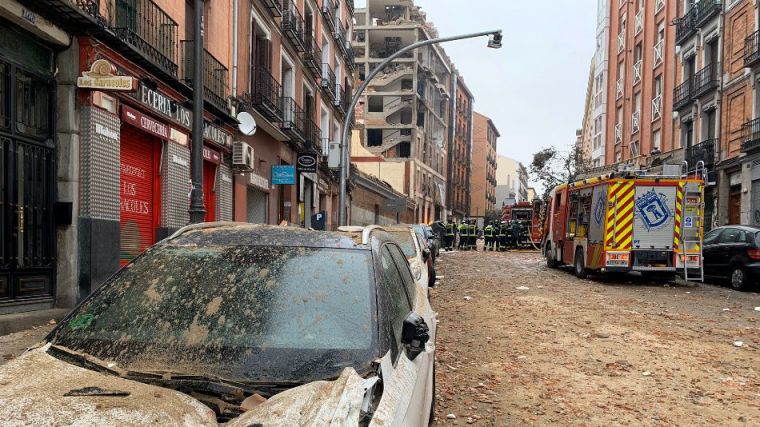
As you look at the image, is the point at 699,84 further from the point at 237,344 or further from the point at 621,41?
the point at 237,344

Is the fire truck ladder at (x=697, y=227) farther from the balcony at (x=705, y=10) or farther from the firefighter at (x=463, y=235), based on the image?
the firefighter at (x=463, y=235)

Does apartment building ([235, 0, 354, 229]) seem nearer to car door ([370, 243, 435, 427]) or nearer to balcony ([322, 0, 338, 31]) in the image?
balcony ([322, 0, 338, 31])

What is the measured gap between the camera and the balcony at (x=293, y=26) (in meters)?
18.6

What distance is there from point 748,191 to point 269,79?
18.3m

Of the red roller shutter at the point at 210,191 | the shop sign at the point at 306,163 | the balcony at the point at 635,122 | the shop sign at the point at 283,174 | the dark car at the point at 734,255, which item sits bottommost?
the dark car at the point at 734,255

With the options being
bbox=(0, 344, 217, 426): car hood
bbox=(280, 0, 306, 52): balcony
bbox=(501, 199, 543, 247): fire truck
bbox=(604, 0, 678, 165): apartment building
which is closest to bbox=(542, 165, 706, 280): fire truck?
bbox=(501, 199, 543, 247): fire truck

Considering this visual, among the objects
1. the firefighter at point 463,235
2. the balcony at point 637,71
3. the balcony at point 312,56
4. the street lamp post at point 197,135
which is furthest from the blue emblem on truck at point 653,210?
the balcony at point 637,71

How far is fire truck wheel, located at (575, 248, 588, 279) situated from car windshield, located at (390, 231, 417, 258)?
745cm

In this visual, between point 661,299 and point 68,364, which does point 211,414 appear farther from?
point 661,299

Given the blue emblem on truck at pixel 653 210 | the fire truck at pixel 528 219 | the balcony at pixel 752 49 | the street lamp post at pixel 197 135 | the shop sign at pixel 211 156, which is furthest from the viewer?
the fire truck at pixel 528 219

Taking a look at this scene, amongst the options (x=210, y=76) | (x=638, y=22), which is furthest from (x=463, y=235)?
(x=210, y=76)

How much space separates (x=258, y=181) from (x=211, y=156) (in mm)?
3703

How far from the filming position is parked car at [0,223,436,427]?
2.16 metres

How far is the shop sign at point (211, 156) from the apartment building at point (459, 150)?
56.6m
